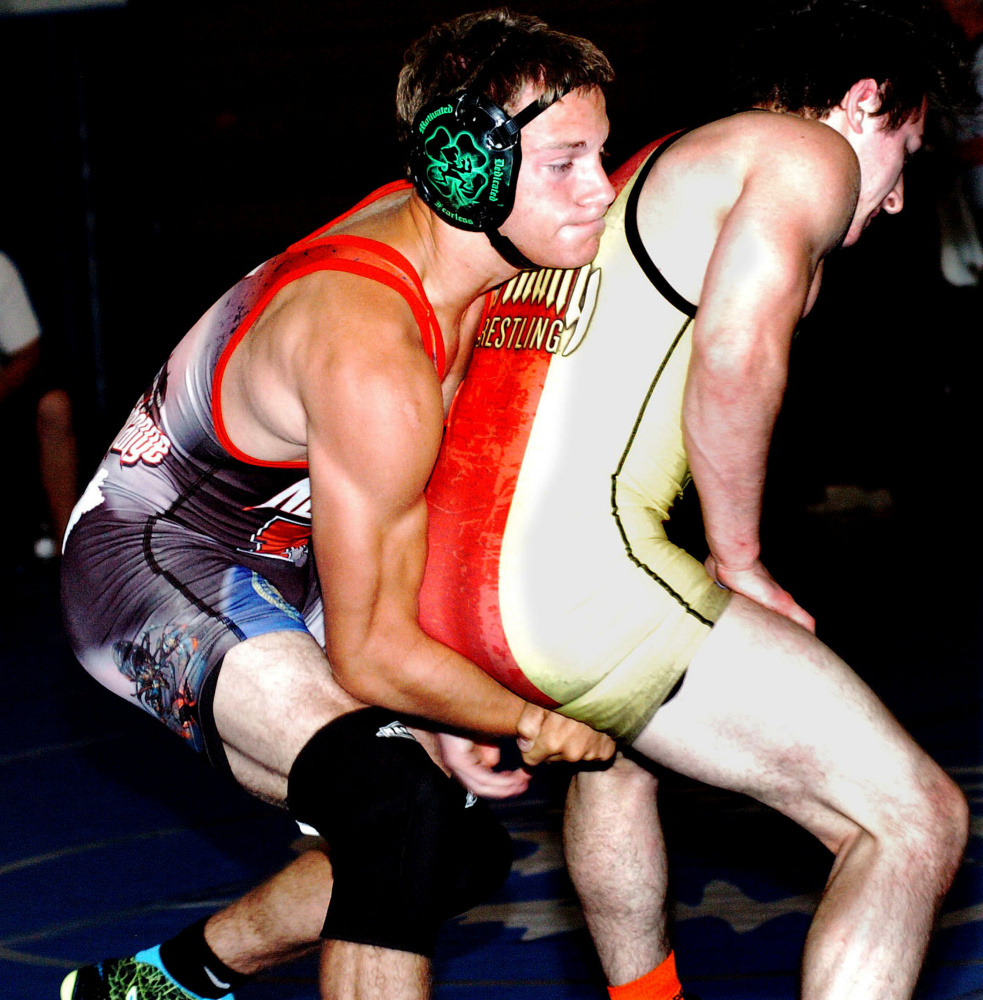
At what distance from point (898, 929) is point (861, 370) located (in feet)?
15.0

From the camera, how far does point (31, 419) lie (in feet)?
21.5

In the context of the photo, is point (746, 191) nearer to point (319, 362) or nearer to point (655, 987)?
point (319, 362)

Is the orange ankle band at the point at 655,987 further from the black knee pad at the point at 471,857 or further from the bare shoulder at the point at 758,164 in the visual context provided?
the bare shoulder at the point at 758,164

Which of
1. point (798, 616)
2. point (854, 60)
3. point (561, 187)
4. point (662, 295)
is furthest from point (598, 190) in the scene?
point (798, 616)

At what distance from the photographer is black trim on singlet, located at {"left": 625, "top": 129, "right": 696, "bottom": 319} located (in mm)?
1691

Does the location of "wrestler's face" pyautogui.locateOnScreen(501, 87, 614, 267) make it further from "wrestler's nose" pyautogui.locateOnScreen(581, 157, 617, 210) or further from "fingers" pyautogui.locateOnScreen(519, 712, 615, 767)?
"fingers" pyautogui.locateOnScreen(519, 712, 615, 767)

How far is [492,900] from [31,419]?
463cm

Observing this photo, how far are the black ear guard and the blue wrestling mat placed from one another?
4.23ft

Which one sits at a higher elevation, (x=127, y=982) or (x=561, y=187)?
(x=561, y=187)

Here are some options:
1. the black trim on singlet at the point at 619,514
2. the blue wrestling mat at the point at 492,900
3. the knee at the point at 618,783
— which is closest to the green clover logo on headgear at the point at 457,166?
the black trim on singlet at the point at 619,514

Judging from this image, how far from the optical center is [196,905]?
2.66m

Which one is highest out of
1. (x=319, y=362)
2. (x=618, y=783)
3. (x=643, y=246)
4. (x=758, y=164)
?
(x=758, y=164)

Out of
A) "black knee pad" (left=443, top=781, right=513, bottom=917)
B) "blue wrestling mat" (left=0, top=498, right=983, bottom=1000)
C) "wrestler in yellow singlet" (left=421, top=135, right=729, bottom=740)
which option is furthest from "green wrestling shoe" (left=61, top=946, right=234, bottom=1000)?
"wrestler in yellow singlet" (left=421, top=135, right=729, bottom=740)

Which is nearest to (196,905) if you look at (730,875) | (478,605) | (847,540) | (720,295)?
(730,875)
